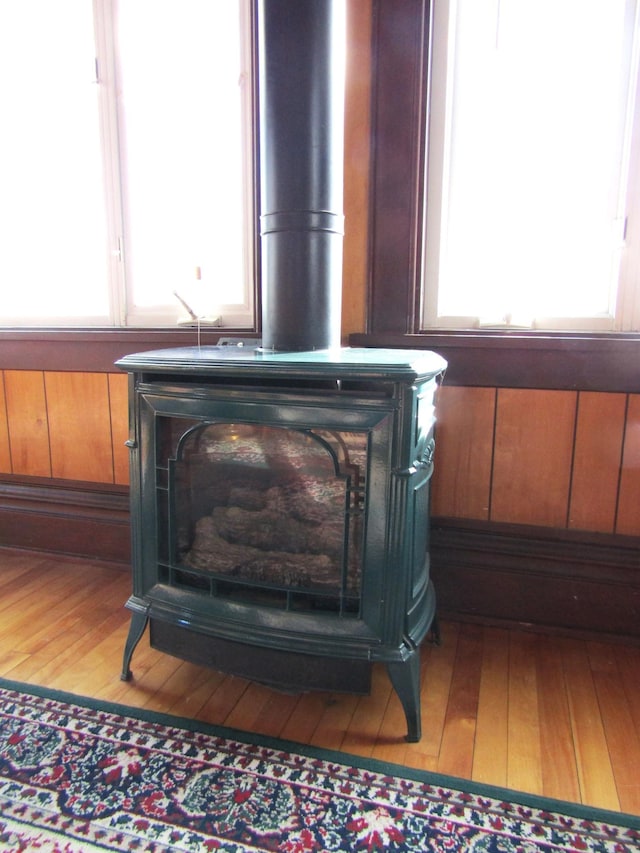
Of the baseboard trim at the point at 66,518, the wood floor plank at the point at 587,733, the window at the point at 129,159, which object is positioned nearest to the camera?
the wood floor plank at the point at 587,733

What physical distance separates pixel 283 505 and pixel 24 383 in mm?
1389

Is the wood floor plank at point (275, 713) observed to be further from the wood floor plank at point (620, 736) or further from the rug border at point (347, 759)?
the wood floor plank at point (620, 736)

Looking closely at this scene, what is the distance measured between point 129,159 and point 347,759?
6.32ft

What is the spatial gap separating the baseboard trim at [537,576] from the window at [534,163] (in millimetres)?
610

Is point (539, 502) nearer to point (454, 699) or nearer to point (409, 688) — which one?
point (454, 699)

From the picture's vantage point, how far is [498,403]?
1.73 meters

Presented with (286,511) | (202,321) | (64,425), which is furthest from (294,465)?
(64,425)

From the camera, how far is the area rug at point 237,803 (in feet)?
3.51

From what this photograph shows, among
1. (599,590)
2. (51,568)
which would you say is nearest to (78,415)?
(51,568)

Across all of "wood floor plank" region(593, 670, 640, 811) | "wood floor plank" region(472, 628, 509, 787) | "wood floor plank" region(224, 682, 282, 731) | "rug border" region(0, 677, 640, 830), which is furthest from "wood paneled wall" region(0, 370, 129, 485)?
"wood floor plank" region(593, 670, 640, 811)

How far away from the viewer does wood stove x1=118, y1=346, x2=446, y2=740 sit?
1222mm

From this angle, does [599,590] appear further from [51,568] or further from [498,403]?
[51,568]

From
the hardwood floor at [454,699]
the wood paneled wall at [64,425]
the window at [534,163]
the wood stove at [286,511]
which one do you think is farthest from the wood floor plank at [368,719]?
the wood paneled wall at [64,425]

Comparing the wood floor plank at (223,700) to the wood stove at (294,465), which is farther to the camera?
the wood floor plank at (223,700)
